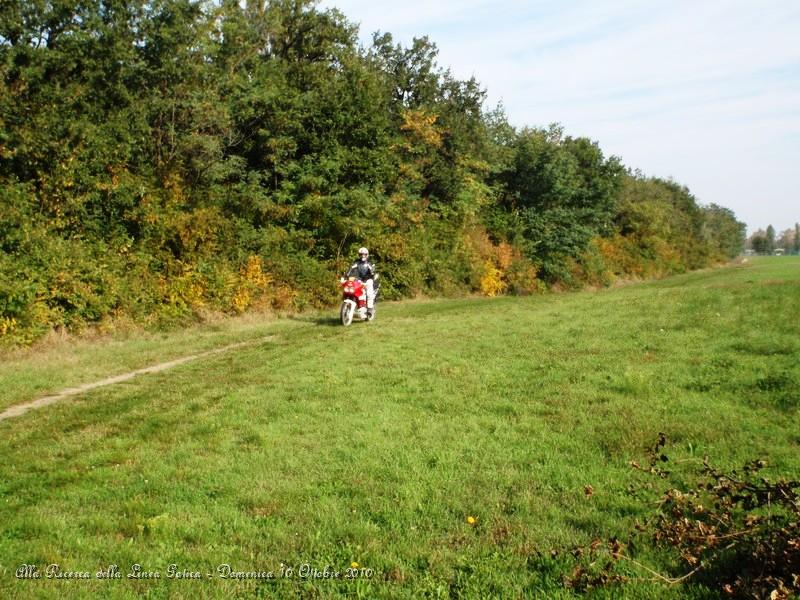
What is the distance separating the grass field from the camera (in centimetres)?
→ 434

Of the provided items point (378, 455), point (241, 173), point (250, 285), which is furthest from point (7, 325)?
point (241, 173)

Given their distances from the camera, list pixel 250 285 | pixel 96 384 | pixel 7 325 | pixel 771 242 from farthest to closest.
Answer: pixel 771 242 < pixel 250 285 < pixel 7 325 < pixel 96 384

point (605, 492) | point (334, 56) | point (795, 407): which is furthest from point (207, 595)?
point (334, 56)

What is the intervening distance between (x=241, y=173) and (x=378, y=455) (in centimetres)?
2000

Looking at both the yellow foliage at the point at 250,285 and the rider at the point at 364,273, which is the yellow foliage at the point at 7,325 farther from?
the rider at the point at 364,273

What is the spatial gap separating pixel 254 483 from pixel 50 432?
3510 millimetres

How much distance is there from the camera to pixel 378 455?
6.42 m

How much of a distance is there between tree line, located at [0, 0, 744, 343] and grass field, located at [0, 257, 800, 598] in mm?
5396

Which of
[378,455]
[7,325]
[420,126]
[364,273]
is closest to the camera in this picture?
[378,455]

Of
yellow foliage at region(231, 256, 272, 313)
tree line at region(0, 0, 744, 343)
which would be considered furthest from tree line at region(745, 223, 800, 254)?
yellow foliage at region(231, 256, 272, 313)

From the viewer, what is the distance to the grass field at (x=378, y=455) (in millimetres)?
4340

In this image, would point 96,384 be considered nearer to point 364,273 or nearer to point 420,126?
point 364,273

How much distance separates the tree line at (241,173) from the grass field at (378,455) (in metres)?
5.40

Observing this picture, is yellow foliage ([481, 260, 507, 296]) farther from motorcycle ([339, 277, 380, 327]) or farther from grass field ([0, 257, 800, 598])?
grass field ([0, 257, 800, 598])
